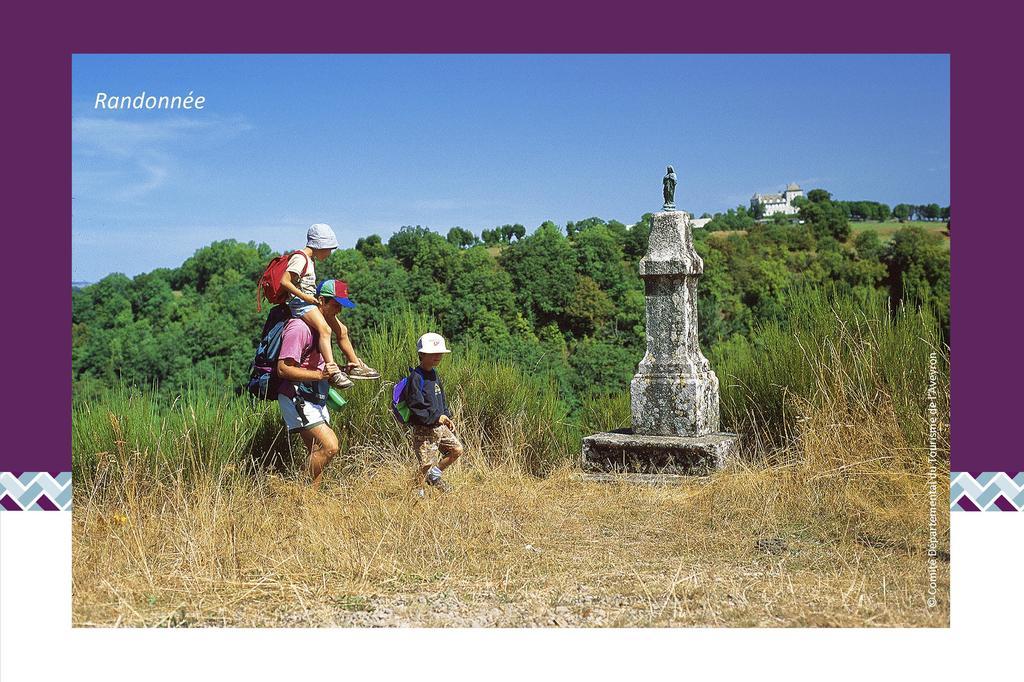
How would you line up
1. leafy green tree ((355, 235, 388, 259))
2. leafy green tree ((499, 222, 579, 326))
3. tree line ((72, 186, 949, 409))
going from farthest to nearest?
leafy green tree ((355, 235, 388, 259)) < leafy green tree ((499, 222, 579, 326)) < tree line ((72, 186, 949, 409))

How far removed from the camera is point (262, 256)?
51.3 feet

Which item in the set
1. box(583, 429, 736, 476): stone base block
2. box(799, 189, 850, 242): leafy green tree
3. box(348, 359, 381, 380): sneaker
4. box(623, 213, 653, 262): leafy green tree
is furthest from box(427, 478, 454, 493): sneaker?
box(799, 189, 850, 242): leafy green tree

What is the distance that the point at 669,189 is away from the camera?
8.10m

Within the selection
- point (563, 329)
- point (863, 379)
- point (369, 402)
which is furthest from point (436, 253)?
point (863, 379)

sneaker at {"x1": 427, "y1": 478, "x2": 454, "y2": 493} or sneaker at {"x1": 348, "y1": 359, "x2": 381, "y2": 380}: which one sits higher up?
sneaker at {"x1": 348, "y1": 359, "x2": 381, "y2": 380}

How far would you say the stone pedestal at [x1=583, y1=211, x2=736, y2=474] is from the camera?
7.69 metres

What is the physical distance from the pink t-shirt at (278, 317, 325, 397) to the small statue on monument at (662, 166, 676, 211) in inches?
141

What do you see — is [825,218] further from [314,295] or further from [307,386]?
[307,386]

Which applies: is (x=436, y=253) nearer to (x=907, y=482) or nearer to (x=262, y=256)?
(x=262, y=256)
